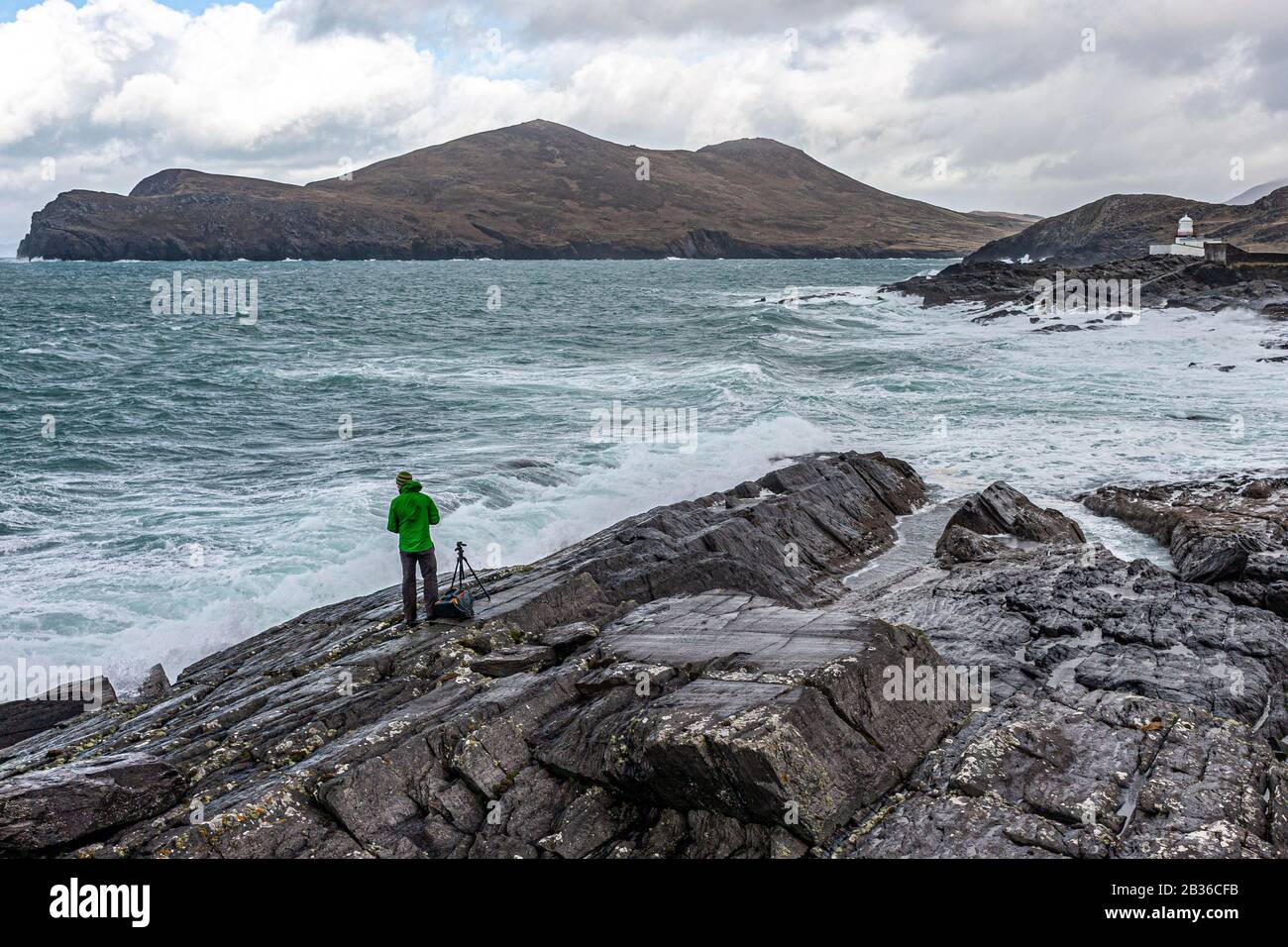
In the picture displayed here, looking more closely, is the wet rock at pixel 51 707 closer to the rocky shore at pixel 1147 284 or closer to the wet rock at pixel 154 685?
the wet rock at pixel 154 685

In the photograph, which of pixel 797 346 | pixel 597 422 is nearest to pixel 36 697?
pixel 597 422

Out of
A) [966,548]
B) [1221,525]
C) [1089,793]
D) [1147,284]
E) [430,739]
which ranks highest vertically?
[1147,284]

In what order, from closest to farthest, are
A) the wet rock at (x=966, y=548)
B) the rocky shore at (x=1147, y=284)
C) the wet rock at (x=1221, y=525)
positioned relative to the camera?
the wet rock at (x=1221, y=525)
the wet rock at (x=966, y=548)
the rocky shore at (x=1147, y=284)

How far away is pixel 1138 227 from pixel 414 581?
12635 centimetres

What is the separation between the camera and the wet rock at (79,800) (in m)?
6.84

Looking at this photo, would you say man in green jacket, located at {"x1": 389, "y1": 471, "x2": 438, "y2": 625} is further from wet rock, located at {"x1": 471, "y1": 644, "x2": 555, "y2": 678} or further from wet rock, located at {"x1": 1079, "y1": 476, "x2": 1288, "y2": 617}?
wet rock, located at {"x1": 1079, "y1": 476, "x2": 1288, "y2": 617}

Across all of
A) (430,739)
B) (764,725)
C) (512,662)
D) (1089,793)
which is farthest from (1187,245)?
(430,739)

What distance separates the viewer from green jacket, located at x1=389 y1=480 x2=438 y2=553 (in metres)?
11.4

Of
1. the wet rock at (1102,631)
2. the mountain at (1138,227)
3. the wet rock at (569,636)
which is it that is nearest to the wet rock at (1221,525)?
the wet rock at (1102,631)

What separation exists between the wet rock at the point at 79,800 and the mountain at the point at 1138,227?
99.7 meters

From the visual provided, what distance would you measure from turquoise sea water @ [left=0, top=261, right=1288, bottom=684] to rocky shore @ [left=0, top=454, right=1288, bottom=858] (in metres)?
5.73

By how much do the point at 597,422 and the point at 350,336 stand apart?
32.5 meters

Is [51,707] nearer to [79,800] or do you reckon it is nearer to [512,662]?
[79,800]

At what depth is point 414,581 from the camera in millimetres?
11266
